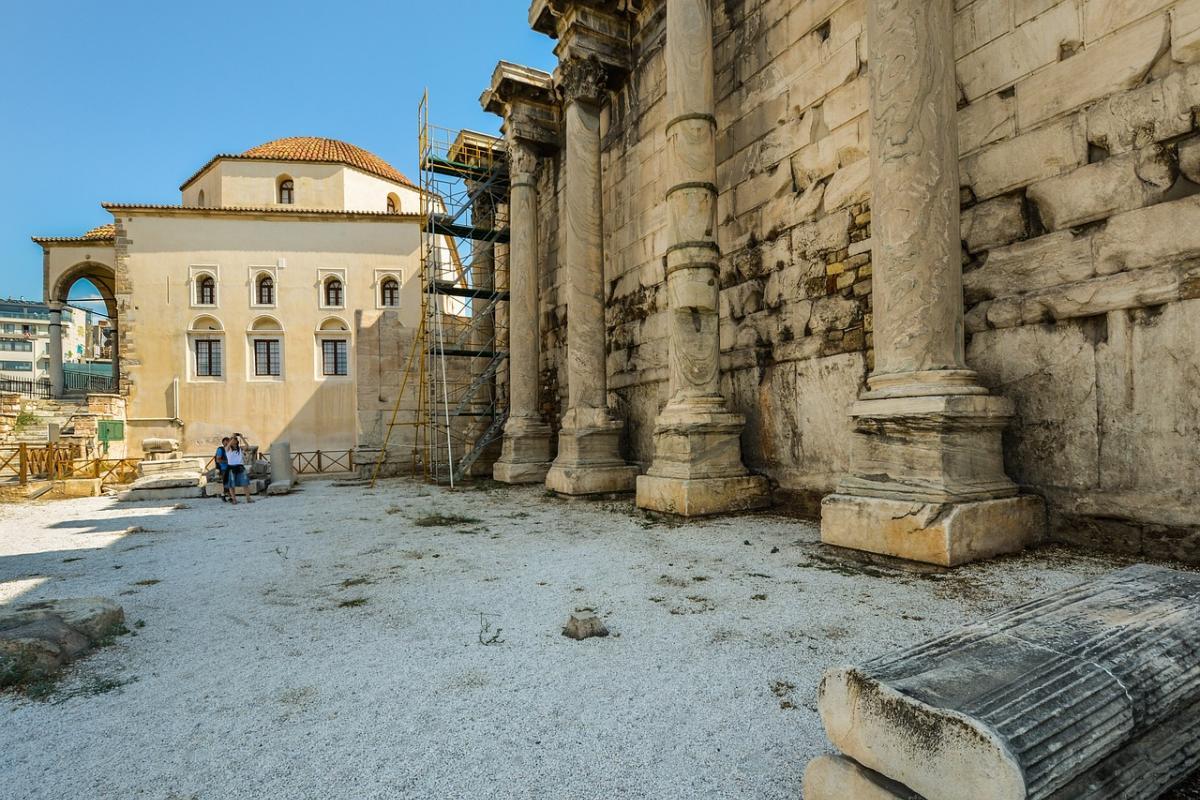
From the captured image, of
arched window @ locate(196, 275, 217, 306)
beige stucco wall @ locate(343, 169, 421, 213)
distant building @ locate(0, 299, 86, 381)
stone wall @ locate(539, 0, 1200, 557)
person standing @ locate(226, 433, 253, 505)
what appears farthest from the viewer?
distant building @ locate(0, 299, 86, 381)

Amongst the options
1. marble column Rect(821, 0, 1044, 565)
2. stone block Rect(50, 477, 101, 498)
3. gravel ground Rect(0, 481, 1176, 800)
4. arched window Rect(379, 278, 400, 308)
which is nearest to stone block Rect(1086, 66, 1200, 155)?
marble column Rect(821, 0, 1044, 565)

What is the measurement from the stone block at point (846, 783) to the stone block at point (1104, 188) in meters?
4.22

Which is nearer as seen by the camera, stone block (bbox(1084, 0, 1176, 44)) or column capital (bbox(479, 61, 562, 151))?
stone block (bbox(1084, 0, 1176, 44))

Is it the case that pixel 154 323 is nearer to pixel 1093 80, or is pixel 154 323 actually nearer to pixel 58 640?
pixel 58 640

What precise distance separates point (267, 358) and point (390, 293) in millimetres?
5673

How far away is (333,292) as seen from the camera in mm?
26141

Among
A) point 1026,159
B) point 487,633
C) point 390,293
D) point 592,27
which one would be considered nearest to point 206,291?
point 390,293

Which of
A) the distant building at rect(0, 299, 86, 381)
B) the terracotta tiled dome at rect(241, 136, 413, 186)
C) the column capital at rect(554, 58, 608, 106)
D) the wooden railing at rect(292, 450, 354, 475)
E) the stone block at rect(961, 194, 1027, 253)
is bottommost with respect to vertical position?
the wooden railing at rect(292, 450, 354, 475)

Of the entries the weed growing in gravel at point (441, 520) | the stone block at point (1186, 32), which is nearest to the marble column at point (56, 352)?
the weed growing in gravel at point (441, 520)

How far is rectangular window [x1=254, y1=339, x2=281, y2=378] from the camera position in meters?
25.2

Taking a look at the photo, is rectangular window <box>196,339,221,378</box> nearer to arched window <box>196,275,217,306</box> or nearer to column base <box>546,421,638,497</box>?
arched window <box>196,275,217,306</box>

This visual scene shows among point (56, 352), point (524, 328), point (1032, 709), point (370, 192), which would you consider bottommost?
point (1032, 709)

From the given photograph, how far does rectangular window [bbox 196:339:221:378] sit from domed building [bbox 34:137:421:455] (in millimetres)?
41

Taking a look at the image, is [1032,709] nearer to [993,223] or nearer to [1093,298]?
[1093,298]
